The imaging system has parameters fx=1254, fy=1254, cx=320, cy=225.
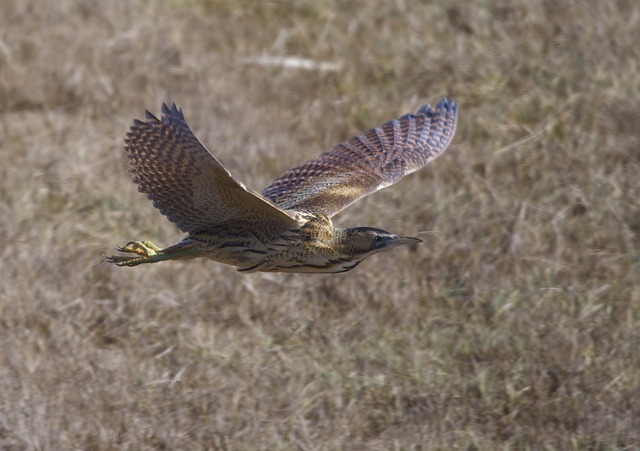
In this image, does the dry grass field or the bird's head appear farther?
the dry grass field

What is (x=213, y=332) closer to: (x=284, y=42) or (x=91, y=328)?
(x=91, y=328)

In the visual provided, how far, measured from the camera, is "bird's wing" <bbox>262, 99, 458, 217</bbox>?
6770 millimetres

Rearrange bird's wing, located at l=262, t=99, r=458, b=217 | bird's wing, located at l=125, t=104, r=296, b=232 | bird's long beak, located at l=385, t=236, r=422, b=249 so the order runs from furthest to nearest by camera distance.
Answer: bird's wing, located at l=262, t=99, r=458, b=217, bird's long beak, located at l=385, t=236, r=422, b=249, bird's wing, located at l=125, t=104, r=296, b=232

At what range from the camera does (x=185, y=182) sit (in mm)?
5707

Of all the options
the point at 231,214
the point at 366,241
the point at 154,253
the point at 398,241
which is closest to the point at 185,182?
the point at 231,214

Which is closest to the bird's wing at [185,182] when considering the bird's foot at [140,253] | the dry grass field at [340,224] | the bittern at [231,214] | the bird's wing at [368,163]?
the bittern at [231,214]

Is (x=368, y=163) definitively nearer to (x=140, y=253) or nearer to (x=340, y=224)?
(x=340, y=224)

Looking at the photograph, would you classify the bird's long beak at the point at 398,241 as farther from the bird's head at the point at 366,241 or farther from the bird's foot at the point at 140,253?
the bird's foot at the point at 140,253

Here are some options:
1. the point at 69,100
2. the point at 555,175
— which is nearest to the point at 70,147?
the point at 69,100

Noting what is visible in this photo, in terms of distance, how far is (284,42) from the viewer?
398 inches

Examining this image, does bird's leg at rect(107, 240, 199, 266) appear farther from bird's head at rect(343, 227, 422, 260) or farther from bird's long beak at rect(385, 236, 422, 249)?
bird's long beak at rect(385, 236, 422, 249)

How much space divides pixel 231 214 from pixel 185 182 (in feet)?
0.97

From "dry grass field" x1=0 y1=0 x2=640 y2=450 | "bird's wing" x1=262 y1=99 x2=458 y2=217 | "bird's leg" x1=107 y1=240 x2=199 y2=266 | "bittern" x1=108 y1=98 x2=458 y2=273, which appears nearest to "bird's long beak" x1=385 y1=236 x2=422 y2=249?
"bittern" x1=108 y1=98 x2=458 y2=273

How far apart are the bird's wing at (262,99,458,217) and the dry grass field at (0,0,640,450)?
71cm
